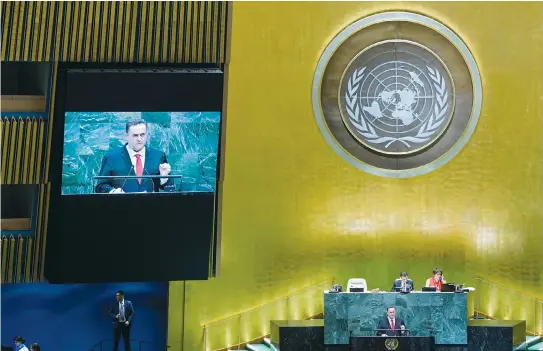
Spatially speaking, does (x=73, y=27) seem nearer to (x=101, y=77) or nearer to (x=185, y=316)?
(x=101, y=77)

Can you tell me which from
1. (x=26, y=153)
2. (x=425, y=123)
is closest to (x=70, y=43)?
(x=26, y=153)

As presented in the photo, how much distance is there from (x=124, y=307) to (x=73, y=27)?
4862 millimetres

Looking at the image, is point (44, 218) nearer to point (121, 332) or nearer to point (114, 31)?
point (121, 332)

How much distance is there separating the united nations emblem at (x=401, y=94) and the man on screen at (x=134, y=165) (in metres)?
3.61

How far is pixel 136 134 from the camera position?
50.8 ft

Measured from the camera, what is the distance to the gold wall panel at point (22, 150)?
1573cm

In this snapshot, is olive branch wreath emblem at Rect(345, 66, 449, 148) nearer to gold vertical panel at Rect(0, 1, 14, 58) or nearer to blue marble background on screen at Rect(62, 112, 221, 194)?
blue marble background on screen at Rect(62, 112, 221, 194)

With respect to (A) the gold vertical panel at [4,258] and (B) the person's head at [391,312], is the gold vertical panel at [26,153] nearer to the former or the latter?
(A) the gold vertical panel at [4,258]

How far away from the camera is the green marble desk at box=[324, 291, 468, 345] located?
49.9 ft

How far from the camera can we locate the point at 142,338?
17.3m

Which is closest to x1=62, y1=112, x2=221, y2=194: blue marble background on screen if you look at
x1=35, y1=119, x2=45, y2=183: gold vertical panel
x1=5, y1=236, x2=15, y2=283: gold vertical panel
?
x1=35, y1=119, x2=45, y2=183: gold vertical panel

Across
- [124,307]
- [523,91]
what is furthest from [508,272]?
[124,307]

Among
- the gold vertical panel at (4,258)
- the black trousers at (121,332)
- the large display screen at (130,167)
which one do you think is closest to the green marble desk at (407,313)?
the large display screen at (130,167)

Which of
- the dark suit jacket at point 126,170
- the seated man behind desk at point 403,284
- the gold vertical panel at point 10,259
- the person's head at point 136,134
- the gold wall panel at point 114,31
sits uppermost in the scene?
the gold wall panel at point 114,31
